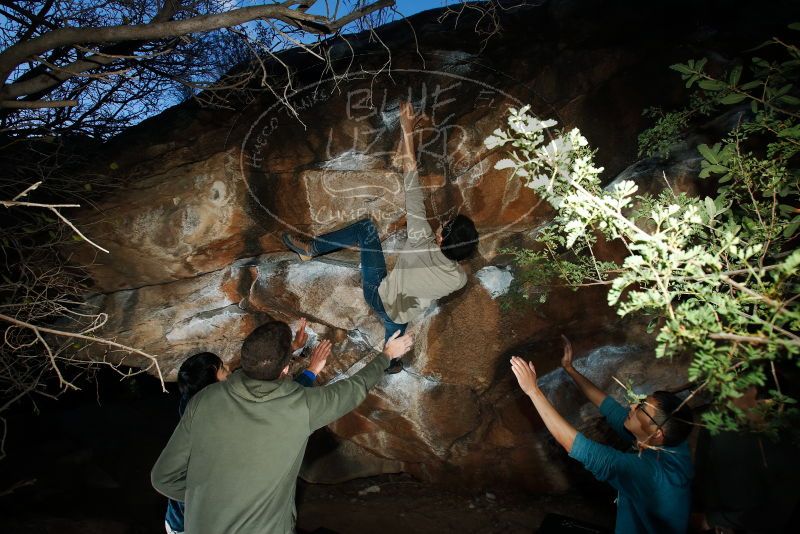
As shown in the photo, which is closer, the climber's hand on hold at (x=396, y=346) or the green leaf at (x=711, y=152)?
the green leaf at (x=711, y=152)

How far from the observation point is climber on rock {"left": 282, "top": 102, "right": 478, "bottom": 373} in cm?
364

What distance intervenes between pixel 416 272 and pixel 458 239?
486mm

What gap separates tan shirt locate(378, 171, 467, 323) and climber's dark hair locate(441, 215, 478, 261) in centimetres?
7

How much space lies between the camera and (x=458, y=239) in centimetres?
367

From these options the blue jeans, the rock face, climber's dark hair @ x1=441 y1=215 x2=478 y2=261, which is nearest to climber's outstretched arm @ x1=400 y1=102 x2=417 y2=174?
the rock face

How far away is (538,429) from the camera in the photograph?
4578mm

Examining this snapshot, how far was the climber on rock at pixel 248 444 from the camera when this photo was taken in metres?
2.14

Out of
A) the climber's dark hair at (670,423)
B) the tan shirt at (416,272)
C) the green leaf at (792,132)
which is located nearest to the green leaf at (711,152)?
the green leaf at (792,132)

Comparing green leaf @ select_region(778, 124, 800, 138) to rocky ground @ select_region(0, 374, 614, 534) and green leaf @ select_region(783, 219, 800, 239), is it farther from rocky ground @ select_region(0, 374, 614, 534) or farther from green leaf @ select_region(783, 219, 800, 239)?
rocky ground @ select_region(0, 374, 614, 534)

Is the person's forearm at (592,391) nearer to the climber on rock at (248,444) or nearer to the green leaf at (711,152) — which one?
the green leaf at (711,152)

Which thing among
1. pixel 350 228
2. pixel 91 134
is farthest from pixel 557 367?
pixel 91 134

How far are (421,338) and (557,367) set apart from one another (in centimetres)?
145

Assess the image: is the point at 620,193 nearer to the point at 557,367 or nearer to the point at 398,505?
the point at 557,367

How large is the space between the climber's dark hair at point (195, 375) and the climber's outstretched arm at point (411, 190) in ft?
6.39
